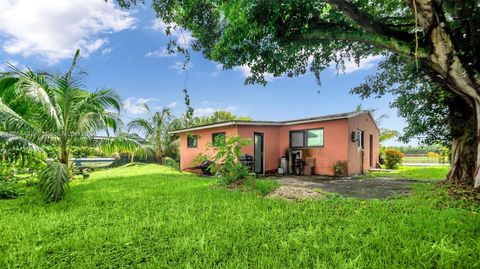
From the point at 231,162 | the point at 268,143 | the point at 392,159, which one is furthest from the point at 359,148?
the point at 231,162

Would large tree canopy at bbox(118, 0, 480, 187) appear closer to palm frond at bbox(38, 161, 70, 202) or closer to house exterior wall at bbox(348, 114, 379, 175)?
house exterior wall at bbox(348, 114, 379, 175)

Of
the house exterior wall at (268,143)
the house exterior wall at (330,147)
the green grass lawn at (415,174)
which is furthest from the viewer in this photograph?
the house exterior wall at (268,143)

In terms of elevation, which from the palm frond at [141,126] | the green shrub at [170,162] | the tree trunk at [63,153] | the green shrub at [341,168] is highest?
the palm frond at [141,126]

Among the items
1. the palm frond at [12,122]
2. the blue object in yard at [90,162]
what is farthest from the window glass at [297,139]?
the blue object in yard at [90,162]

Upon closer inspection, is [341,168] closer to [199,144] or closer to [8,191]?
[199,144]

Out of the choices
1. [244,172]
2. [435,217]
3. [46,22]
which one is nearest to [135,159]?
[46,22]

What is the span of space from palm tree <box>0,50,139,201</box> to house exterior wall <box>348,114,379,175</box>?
31.9 feet

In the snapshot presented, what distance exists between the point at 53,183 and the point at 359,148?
12.9 m

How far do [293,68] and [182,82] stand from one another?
411 centimetres

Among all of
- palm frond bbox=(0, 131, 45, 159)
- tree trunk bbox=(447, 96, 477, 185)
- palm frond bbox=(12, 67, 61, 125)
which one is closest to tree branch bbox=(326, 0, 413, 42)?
tree trunk bbox=(447, 96, 477, 185)

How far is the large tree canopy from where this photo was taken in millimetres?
5664

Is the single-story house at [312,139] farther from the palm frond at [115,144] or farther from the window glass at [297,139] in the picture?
the palm frond at [115,144]

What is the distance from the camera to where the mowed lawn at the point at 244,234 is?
2.85 m

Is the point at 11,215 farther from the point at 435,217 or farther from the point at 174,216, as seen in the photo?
the point at 435,217
